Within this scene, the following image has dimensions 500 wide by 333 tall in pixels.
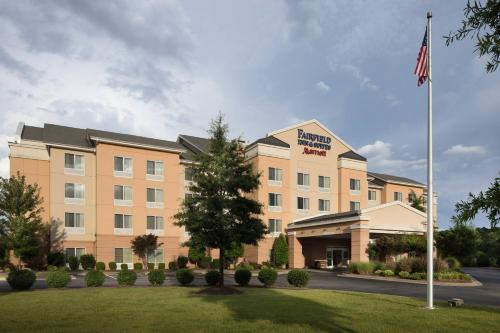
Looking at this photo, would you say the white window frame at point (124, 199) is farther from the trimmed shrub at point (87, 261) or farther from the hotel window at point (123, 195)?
the trimmed shrub at point (87, 261)

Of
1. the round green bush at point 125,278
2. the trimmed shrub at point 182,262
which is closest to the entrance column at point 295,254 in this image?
the trimmed shrub at point 182,262

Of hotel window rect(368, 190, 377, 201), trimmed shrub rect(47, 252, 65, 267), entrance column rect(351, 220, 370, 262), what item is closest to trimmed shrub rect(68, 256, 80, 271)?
trimmed shrub rect(47, 252, 65, 267)

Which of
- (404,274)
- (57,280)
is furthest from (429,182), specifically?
(57,280)

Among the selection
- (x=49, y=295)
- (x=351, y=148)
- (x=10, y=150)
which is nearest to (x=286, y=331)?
(x=49, y=295)

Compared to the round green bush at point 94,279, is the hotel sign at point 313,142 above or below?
above

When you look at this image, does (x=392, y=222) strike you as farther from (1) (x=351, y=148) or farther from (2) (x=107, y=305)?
(2) (x=107, y=305)

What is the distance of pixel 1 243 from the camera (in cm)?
3669

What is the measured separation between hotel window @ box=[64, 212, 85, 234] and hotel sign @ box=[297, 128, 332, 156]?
1009 inches

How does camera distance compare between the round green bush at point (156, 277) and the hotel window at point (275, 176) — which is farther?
the hotel window at point (275, 176)

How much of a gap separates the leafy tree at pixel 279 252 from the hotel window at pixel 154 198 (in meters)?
13.3

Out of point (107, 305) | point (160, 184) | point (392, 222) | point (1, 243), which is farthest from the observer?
point (160, 184)

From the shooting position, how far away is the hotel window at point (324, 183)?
172ft

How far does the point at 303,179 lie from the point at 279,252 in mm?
9640

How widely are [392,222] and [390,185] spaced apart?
72.0ft
